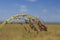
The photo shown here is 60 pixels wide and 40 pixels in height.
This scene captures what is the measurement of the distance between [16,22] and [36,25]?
0.23 m

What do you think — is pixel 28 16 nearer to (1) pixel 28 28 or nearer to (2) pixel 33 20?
(2) pixel 33 20

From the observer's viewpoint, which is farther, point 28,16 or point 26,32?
point 26,32

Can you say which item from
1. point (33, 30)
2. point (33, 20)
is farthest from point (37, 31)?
point (33, 20)

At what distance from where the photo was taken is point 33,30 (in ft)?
9.34

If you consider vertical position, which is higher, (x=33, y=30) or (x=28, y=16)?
(x=28, y=16)

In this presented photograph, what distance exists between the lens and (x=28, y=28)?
292cm

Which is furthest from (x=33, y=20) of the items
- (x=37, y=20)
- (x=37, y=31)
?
(x=37, y=31)

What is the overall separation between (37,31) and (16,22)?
287mm

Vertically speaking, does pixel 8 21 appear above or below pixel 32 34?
above

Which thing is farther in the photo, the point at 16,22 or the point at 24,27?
the point at 24,27

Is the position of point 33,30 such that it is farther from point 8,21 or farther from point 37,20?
point 8,21

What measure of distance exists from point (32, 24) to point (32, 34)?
5.7 inches

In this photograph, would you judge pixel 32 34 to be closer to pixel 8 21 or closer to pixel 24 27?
pixel 24 27

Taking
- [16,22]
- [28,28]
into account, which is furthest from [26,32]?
[16,22]
